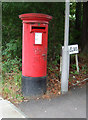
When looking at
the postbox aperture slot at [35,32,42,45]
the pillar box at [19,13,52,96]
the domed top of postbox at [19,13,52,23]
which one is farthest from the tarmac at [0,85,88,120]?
the domed top of postbox at [19,13,52,23]

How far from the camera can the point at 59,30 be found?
7082mm

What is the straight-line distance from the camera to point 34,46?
4141 mm

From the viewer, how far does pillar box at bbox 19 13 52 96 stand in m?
4.05

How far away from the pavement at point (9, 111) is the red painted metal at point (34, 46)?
0.87 m

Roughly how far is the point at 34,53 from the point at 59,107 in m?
1.44

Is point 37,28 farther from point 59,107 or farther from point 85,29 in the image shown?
point 85,29

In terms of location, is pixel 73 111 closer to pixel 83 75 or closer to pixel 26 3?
pixel 83 75

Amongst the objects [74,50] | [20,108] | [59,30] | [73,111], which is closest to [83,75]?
[74,50]

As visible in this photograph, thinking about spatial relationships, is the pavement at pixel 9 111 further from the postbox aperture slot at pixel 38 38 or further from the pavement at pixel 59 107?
the postbox aperture slot at pixel 38 38

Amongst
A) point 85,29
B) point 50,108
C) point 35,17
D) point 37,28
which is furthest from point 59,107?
point 85,29

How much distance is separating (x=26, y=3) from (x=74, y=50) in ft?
8.84

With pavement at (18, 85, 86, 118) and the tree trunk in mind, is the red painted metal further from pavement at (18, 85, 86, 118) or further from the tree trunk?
the tree trunk

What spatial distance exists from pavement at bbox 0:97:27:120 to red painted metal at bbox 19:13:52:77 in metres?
0.87

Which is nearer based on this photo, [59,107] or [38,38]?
[59,107]
